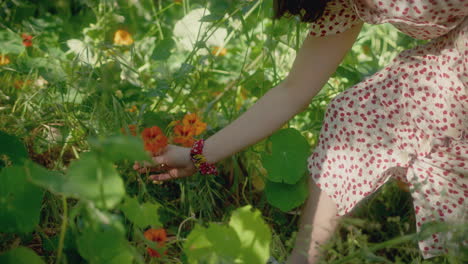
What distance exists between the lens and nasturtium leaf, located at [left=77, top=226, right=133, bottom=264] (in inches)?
27.4

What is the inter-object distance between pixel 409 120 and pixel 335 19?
0.28m

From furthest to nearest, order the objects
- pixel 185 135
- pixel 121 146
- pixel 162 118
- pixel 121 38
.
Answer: pixel 121 38 < pixel 162 118 < pixel 185 135 < pixel 121 146

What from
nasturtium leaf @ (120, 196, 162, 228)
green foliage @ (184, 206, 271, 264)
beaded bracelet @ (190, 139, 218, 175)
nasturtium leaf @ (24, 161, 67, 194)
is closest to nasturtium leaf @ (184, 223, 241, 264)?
green foliage @ (184, 206, 271, 264)

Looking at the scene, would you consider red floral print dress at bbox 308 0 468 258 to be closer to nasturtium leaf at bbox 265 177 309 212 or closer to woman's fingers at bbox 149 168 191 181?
nasturtium leaf at bbox 265 177 309 212

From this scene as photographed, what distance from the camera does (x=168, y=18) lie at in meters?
2.37

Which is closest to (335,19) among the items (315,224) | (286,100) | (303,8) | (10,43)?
(303,8)

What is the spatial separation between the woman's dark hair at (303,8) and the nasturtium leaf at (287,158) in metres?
0.31

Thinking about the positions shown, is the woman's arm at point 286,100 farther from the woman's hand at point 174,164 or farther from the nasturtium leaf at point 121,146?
the nasturtium leaf at point 121,146

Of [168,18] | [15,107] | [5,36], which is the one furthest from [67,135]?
[168,18]

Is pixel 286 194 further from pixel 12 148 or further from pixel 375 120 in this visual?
pixel 12 148

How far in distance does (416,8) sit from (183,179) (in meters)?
0.67

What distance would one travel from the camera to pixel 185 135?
1.20 meters

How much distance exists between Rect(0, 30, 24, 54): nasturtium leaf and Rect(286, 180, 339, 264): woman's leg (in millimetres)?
1029

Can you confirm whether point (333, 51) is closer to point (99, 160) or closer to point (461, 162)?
point (461, 162)
